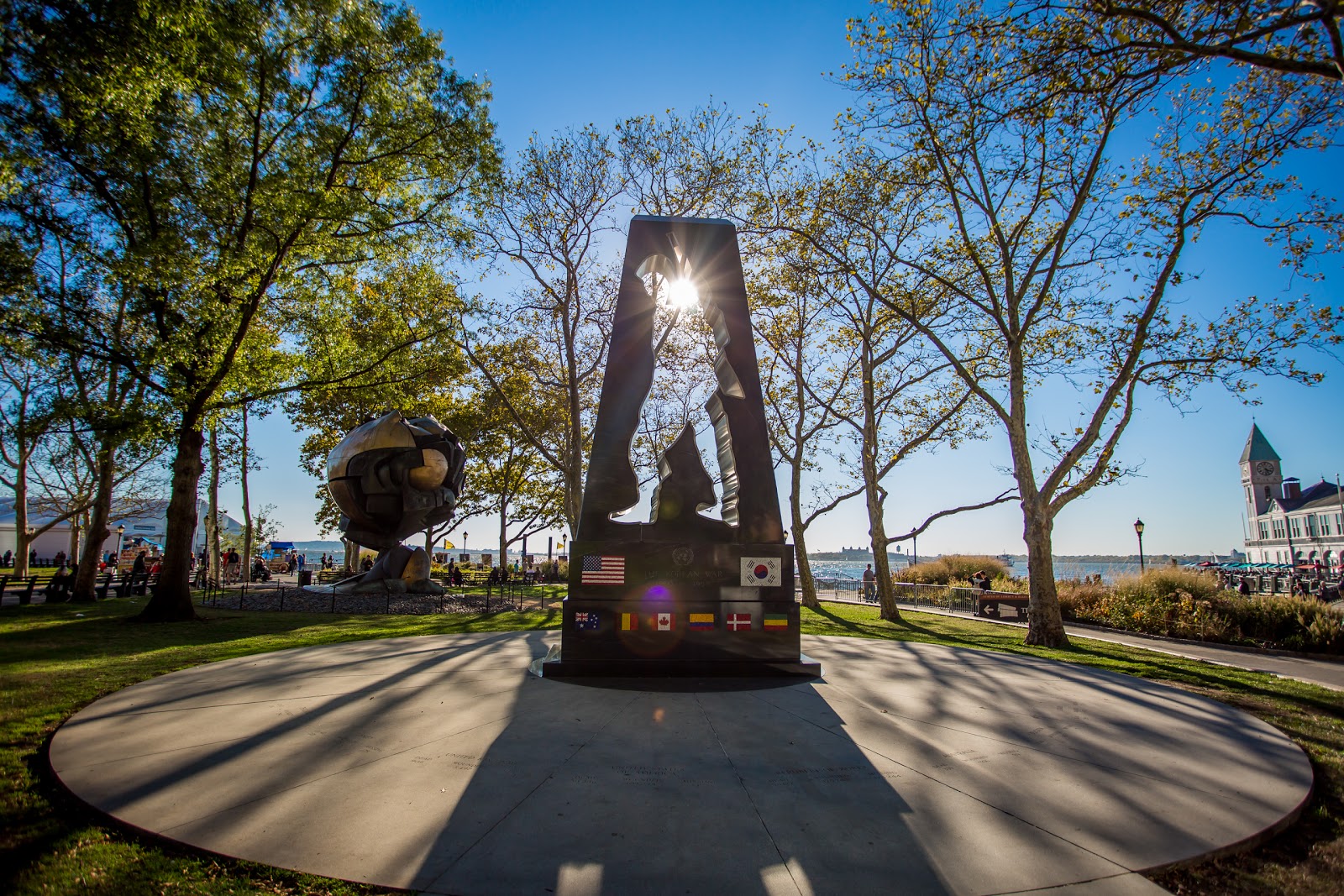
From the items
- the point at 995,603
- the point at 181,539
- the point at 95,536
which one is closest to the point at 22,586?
the point at 95,536

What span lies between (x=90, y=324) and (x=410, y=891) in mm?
18187

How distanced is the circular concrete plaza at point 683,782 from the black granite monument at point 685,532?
63 centimetres

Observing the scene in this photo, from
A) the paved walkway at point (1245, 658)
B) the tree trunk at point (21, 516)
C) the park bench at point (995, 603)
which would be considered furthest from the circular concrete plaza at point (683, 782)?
the tree trunk at point (21, 516)

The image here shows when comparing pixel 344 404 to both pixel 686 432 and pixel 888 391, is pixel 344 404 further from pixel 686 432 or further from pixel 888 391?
pixel 686 432

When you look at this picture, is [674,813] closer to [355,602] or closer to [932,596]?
[355,602]

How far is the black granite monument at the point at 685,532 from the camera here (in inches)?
285

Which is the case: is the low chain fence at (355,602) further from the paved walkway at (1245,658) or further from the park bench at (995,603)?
the paved walkway at (1245,658)

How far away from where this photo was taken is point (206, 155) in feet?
48.7

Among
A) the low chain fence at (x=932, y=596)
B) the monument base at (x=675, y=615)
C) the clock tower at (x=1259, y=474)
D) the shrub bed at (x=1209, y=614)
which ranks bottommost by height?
the low chain fence at (x=932, y=596)

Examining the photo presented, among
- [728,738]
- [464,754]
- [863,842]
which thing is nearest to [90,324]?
[464,754]

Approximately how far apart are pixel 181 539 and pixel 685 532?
14180 millimetres

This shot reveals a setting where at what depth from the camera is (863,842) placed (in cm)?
324

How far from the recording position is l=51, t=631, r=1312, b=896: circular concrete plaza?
9.86 feet

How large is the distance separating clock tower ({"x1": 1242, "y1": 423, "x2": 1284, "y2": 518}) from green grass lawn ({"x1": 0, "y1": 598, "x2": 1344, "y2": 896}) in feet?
360
